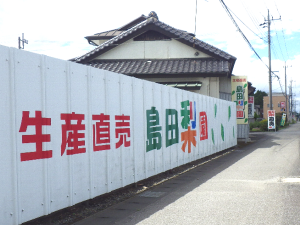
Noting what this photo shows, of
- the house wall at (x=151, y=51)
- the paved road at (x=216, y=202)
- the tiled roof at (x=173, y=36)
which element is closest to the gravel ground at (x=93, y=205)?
the paved road at (x=216, y=202)

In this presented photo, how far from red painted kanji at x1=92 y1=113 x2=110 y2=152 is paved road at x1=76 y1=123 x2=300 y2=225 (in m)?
1.21

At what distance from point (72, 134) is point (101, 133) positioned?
994 mm

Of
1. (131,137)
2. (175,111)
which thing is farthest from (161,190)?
(175,111)

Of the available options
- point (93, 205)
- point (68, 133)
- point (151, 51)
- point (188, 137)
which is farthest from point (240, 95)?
point (68, 133)

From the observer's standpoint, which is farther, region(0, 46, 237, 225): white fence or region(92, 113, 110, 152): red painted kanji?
region(92, 113, 110, 152): red painted kanji

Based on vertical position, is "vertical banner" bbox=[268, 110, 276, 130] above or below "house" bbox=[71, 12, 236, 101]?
below

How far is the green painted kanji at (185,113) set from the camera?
38.9 ft

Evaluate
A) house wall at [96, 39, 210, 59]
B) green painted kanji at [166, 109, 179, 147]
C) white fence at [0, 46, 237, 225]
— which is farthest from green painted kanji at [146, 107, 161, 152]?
house wall at [96, 39, 210, 59]

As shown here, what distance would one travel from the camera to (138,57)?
78.0 feet

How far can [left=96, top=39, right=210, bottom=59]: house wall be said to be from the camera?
77.1 ft

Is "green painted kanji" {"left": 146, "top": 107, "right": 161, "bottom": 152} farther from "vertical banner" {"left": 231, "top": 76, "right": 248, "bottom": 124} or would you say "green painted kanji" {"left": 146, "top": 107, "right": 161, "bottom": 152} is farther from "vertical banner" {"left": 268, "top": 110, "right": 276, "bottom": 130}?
"vertical banner" {"left": 268, "top": 110, "right": 276, "bottom": 130}

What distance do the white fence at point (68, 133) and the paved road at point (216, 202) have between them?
0.67m

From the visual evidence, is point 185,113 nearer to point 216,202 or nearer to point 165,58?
point 216,202

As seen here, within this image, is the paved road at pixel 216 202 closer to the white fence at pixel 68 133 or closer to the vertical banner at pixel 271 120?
the white fence at pixel 68 133
